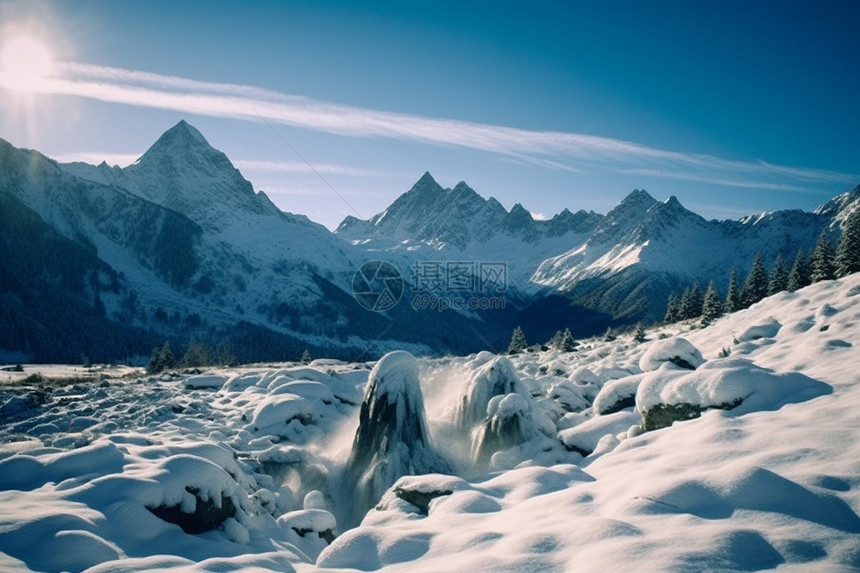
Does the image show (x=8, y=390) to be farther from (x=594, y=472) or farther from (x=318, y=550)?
(x=594, y=472)

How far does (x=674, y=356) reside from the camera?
2102 centimetres

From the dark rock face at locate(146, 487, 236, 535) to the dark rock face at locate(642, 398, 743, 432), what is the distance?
11290 millimetres

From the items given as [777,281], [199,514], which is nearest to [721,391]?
[199,514]

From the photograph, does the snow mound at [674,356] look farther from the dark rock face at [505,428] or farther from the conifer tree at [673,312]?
the conifer tree at [673,312]

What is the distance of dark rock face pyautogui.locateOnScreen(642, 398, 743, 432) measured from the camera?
1176cm

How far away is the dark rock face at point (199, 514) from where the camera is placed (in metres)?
8.89

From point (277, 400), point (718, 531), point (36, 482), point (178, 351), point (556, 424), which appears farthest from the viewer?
point (178, 351)

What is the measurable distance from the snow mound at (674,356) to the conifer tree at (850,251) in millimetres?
32245

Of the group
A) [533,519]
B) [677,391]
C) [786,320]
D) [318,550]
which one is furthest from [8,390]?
[786,320]

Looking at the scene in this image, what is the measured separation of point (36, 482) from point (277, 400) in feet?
43.5

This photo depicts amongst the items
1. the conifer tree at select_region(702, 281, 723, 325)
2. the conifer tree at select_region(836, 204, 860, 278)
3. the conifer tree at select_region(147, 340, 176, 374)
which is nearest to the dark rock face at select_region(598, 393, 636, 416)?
the conifer tree at select_region(836, 204, 860, 278)

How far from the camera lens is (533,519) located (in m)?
7.41

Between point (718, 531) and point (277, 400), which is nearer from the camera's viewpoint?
point (718, 531)

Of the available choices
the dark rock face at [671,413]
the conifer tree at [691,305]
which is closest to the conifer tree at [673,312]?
the conifer tree at [691,305]
